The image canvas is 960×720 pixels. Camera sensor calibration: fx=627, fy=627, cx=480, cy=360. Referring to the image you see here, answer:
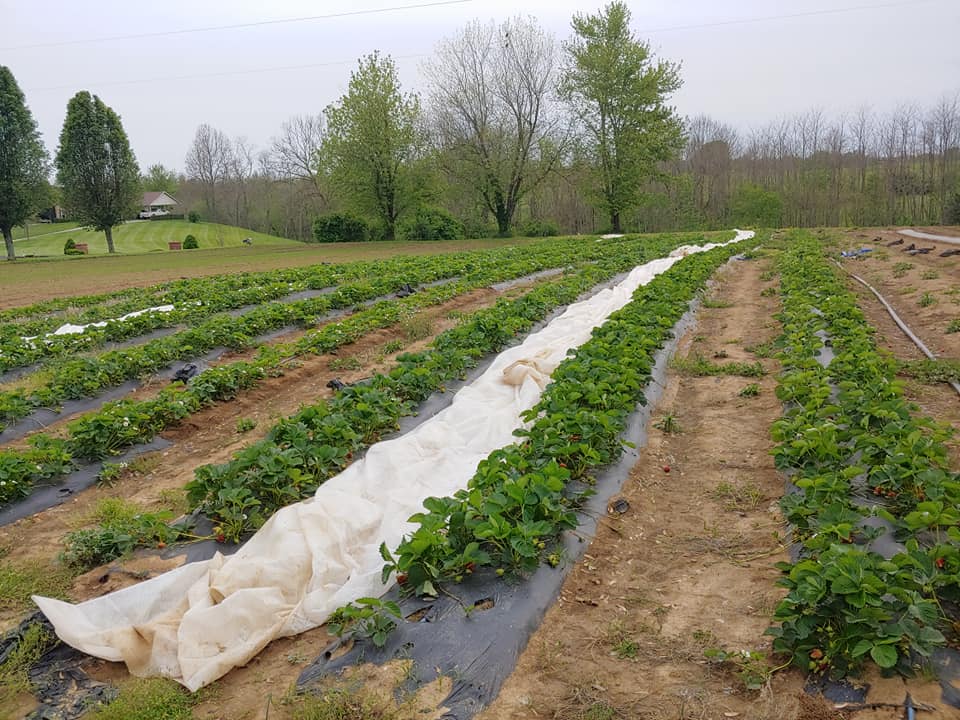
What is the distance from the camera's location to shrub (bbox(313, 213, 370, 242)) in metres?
43.6

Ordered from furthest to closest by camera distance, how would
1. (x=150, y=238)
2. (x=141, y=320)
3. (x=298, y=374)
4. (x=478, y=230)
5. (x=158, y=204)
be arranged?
(x=158, y=204) < (x=150, y=238) < (x=478, y=230) < (x=141, y=320) < (x=298, y=374)

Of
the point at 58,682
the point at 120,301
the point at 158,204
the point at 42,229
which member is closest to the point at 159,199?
the point at 158,204

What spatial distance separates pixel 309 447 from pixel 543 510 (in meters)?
2.19

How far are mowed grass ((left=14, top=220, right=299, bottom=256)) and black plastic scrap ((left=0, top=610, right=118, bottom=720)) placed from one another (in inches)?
1854

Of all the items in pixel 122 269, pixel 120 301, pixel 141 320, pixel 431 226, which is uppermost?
pixel 431 226

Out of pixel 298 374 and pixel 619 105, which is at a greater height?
pixel 619 105

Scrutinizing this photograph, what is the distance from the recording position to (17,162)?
35.8 metres

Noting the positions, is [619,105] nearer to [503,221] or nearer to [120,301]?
[503,221]

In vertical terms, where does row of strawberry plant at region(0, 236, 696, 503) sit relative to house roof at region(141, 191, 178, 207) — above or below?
below

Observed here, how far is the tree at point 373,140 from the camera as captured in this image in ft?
125

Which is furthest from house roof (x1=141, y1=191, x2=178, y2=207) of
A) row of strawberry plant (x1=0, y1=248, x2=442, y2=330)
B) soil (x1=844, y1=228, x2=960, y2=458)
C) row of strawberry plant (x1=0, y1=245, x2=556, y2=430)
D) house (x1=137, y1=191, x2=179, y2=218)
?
soil (x1=844, y1=228, x2=960, y2=458)

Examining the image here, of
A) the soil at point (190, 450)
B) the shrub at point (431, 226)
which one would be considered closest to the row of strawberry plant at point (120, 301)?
the soil at point (190, 450)

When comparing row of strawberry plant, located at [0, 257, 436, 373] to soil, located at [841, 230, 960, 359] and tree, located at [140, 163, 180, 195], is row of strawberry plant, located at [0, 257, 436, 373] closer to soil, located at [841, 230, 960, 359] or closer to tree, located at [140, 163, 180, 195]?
soil, located at [841, 230, 960, 359]

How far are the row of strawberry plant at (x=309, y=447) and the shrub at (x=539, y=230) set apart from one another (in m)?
33.6
